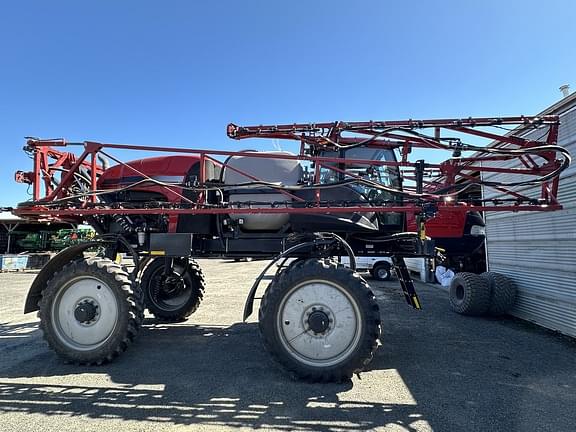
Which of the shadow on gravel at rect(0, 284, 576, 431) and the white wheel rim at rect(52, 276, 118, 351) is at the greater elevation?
the white wheel rim at rect(52, 276, 118, 351)

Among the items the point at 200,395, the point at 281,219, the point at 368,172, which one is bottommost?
the point at 200,395

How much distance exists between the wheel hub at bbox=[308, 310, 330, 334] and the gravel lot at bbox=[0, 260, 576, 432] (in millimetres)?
580

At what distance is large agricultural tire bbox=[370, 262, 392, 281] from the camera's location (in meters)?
14.5

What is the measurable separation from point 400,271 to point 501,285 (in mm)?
3204

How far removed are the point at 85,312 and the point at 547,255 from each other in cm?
724

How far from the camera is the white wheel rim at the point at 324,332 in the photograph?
12.7ft

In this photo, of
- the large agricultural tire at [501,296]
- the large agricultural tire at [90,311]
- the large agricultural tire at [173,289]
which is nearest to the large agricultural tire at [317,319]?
the large agricultural tire at [90,311]

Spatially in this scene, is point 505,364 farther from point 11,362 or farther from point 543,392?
point 11,362

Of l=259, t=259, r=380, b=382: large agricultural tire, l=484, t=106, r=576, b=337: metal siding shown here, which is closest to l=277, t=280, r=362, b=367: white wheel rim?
l=259, t=259, r=380, b=382: large agricultural tire

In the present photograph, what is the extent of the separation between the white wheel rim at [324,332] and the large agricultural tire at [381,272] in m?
11.1

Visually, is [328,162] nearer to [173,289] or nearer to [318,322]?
[318,322]

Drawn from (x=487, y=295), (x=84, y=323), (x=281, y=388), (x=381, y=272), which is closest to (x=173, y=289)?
(x=84, y=323)

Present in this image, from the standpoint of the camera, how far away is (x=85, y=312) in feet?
14.3

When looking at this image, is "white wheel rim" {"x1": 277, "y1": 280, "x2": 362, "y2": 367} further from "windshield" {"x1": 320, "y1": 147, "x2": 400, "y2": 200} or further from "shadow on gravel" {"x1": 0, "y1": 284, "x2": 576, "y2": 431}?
"windshield" {"x1": 320, "y1": 147, "x2": 400, "y2": 200}
